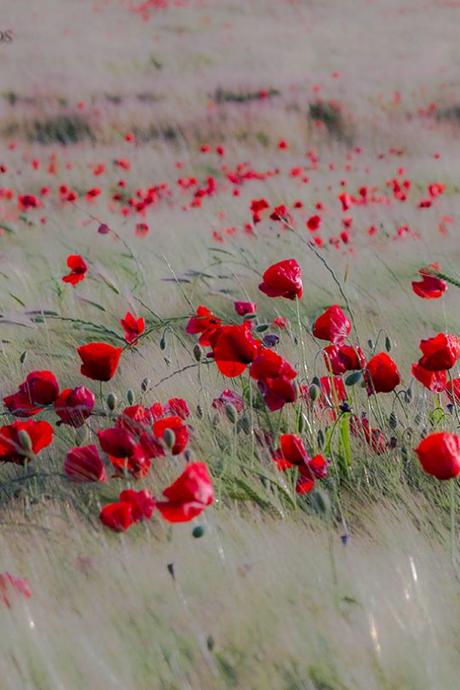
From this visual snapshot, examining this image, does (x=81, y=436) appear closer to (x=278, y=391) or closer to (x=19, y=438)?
(x=19, y=438)

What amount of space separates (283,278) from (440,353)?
1.01 feet

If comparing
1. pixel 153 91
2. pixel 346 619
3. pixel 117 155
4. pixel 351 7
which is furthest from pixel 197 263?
pixel 351 7

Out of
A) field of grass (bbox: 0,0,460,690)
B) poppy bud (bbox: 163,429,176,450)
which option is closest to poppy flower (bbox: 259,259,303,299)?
field of grass (bbox: 0,0,460,690)

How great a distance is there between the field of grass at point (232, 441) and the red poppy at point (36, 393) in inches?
1.6

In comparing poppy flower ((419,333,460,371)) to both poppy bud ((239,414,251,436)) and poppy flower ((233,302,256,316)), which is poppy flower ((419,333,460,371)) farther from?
poppy flower ((233,302,256,316))

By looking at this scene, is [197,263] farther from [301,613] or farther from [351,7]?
[351,7]

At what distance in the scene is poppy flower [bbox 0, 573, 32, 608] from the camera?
3.81 ft

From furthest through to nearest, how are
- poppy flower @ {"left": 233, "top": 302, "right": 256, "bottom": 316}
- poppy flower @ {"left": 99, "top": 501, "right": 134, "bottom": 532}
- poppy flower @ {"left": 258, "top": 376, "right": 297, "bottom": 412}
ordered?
1. poppy flower @ {"left": 233, "top": 302, "right": 256, "bottom": 316}
2. poppy flower @ {"left": 258, "top": 376, "right": 297, "bottom": 412}
3. poppy flower @ {"left": 99, "top": 501, "right": 134, "bottom": 532}

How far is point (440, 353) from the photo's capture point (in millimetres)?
1447

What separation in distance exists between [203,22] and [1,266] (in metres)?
10.0

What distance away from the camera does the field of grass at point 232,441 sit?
110 cm

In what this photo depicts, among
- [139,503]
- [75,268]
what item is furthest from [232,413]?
[75,268]

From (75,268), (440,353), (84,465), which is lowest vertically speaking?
(75,268)

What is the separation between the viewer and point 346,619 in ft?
3.69
